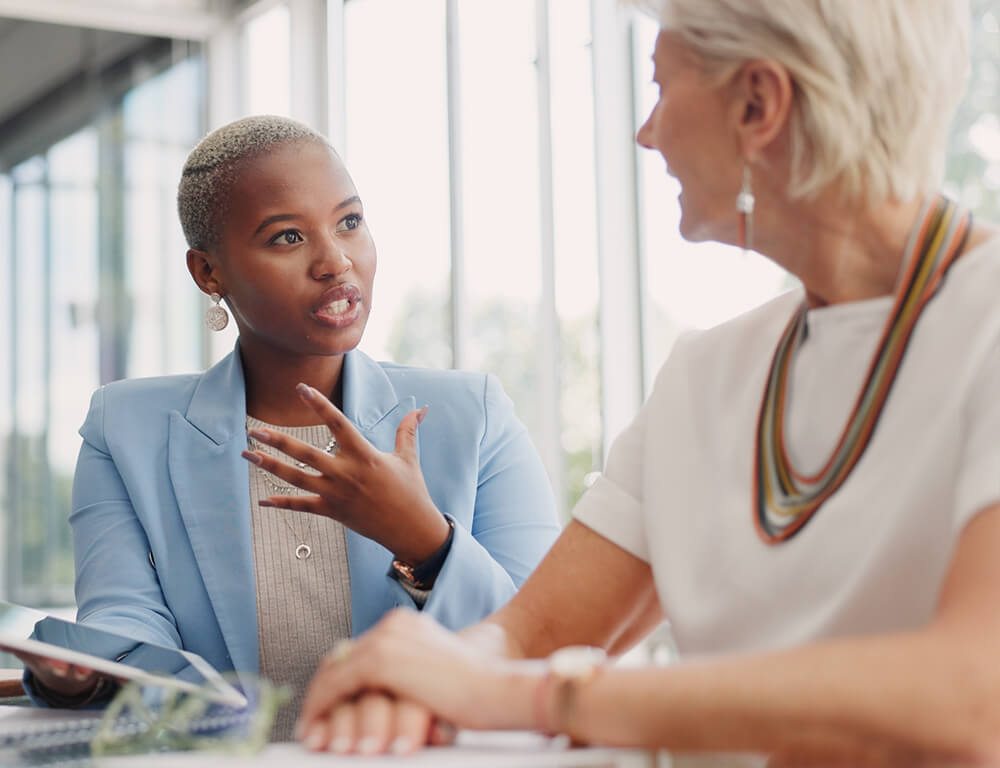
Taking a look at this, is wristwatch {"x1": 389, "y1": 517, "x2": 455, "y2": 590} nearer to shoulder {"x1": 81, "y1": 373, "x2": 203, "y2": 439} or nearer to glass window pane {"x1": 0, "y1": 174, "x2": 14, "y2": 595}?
shoulder {"x1": 81, "y1": 373, "x2": 203, "y2": 439}

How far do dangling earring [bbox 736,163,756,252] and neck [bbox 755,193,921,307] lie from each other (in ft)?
0.03

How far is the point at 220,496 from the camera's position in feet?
6.12

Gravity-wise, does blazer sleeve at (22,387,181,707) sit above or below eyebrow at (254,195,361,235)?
below

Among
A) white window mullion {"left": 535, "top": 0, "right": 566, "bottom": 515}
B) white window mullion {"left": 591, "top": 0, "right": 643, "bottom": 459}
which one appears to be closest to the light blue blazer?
white window mullion {"left": 591, "top": 0, "right": 643, "bottom": 459}

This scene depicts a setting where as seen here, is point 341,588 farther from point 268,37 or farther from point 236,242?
point 268,37

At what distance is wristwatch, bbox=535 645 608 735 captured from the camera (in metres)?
0.89

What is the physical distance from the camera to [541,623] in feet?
4.18

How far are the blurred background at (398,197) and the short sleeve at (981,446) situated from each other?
1648 mm

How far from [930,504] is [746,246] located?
0.35 metres

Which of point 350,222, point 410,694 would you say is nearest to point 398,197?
point 350,222

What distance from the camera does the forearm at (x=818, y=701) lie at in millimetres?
796

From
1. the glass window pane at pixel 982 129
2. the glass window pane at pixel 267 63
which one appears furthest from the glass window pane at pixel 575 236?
the glass window pane at pixel 267 63

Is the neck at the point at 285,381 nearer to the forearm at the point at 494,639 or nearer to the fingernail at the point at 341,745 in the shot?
the forearm at the point at 494,639

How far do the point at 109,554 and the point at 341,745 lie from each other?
1.04 metres
